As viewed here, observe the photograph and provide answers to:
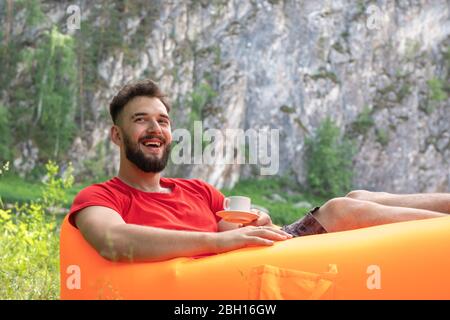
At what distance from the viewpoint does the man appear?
2160 millimetres

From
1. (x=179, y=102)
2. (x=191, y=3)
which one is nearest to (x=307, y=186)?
(x=179, y=102)

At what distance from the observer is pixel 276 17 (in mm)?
30438

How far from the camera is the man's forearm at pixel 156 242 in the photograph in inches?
84.0

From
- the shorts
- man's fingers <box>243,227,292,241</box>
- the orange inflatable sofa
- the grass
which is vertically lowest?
the orange inflatable sofa

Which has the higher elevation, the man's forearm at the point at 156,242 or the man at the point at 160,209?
the man at the point at 160,209

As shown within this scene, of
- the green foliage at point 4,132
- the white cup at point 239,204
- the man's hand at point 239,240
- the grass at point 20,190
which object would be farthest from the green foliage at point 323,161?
the man's hand at point 239,240

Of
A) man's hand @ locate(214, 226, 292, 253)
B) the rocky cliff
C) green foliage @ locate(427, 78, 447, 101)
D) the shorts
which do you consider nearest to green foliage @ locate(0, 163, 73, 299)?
man's hand @ locate(214, 226, 292, 253)

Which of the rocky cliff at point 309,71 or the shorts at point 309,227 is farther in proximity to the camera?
the rocky cliff at point 309,71

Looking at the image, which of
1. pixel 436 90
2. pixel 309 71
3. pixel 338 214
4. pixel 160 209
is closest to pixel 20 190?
pixel 309 71

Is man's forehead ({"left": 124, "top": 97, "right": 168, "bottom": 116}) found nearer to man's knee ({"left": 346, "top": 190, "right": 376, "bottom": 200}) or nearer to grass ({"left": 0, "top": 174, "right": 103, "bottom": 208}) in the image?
man's knee ({"left": 346, "top": 190, "right": 376, "bottom": 200})

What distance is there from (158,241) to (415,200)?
36.4 inches

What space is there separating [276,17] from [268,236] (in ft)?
95.2

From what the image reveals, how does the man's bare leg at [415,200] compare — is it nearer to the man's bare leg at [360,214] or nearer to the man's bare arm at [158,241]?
the man's bare leg at [360,214]
